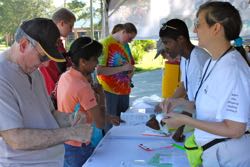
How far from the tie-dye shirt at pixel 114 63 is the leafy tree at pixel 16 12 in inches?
460

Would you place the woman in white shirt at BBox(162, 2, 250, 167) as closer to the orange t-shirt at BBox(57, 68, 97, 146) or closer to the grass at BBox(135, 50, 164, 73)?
the orange t-shirt at BBox(57, 68, 97, 146)

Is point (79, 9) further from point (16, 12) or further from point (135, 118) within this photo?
point (135, 118)

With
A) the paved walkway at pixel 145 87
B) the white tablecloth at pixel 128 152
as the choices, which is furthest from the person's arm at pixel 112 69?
the paved walkway at pixel 145 87

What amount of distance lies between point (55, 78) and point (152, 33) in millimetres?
1597

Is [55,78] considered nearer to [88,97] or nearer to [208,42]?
[88,97]

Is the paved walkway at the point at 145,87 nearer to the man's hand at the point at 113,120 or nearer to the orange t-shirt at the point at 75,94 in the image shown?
the man's hand at the point at 113,120

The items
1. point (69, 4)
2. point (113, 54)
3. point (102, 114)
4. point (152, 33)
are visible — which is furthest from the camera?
point (69, 4)

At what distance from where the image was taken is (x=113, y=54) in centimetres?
327

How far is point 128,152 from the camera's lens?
71.1 inches

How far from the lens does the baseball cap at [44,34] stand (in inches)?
47.4

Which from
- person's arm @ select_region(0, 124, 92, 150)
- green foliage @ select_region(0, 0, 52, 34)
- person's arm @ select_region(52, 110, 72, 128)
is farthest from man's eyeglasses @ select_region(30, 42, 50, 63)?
green foliage @ select_region(0, 0, 52, 34)

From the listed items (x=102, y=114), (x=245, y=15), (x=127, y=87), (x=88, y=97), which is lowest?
(x=127, y=87)

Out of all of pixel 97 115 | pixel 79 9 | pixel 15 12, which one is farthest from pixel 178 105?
pixel 79 9

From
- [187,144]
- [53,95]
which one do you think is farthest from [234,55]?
[53,95]
